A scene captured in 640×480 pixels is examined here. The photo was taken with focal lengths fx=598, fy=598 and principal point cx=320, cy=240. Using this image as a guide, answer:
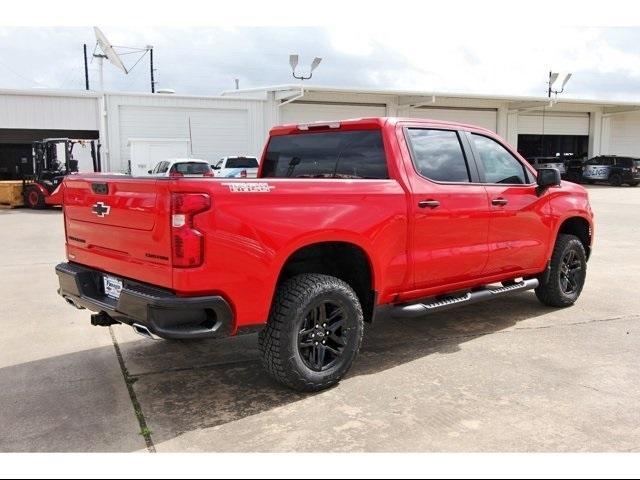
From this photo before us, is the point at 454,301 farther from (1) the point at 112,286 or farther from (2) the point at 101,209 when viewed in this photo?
(2) the point at 101,209

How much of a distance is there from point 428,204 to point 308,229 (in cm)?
126

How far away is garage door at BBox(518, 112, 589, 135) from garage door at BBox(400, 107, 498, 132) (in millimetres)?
2427

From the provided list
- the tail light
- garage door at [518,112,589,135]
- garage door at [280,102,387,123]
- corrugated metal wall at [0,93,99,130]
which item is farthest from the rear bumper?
garage door at [518,112,589,135]

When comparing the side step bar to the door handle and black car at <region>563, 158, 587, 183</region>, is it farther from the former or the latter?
black car at <region>563, 158, 587, 183</region>

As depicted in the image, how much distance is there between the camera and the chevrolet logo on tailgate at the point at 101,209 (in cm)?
409

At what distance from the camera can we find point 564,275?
6586mm

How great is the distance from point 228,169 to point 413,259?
16.9m

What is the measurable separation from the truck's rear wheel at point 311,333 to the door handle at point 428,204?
3.12ft

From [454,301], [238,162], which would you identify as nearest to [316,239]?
[454,301]

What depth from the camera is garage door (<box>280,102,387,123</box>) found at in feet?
94.6

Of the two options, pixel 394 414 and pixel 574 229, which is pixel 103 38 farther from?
pixel 394 414

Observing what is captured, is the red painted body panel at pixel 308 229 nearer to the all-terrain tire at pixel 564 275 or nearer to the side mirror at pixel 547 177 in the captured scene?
the side mirror at pixel 547 177

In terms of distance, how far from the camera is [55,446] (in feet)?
11.3

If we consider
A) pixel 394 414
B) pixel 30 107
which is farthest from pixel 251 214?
pixel 30 107
